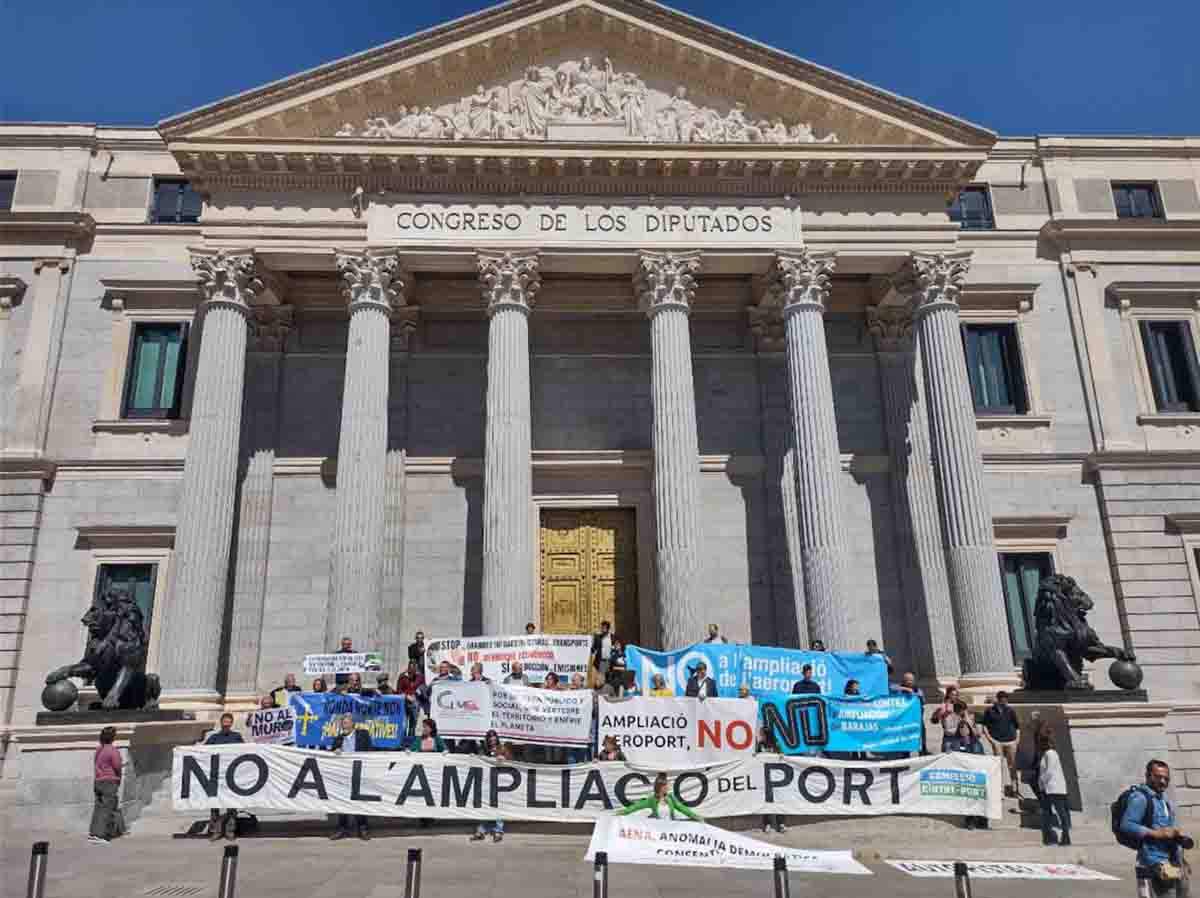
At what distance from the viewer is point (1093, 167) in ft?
93.1

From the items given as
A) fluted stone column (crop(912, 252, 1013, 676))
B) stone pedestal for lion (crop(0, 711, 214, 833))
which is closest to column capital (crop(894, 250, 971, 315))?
fluted stone column (crop(912, 252, 1013, 676))

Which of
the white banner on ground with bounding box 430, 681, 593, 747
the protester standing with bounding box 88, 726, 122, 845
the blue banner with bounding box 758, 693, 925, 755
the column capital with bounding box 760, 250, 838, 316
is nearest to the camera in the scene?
the protester standing with bounding box 88, 726, 122, 845

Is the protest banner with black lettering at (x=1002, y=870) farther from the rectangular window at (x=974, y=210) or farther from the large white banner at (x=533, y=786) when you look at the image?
the rectangular window at (x=974, y=210)

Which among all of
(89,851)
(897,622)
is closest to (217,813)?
(89,851)

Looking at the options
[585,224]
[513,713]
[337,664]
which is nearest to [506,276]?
[585,224]

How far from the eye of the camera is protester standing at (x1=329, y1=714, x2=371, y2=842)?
13.5 metres

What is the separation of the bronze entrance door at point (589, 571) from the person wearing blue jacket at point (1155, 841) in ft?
53.3

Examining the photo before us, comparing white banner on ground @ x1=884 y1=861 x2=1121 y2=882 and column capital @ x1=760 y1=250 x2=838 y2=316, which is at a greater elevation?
column capital @ x1=760 y1=250 x2=838 y2=316

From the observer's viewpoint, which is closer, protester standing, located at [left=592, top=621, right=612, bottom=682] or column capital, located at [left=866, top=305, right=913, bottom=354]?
protester standing, located at [left=592, top=621, right=612, bottom=682]

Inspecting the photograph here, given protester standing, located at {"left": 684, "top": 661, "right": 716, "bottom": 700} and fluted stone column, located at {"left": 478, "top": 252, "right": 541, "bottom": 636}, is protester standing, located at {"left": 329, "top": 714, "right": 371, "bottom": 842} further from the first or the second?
protester standing, located at {"left": 684, "top": 661, "right": 716, "bottom": 700}

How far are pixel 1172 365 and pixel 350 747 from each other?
25.0 metres

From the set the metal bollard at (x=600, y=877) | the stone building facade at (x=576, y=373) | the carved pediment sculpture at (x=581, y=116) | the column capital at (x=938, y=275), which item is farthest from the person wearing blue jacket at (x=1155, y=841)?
the carved pediment sculpture at (x=581, y=116)

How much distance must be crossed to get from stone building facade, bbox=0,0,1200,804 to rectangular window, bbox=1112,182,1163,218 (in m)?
1.28

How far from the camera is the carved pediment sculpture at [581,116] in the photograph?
75.6ft
